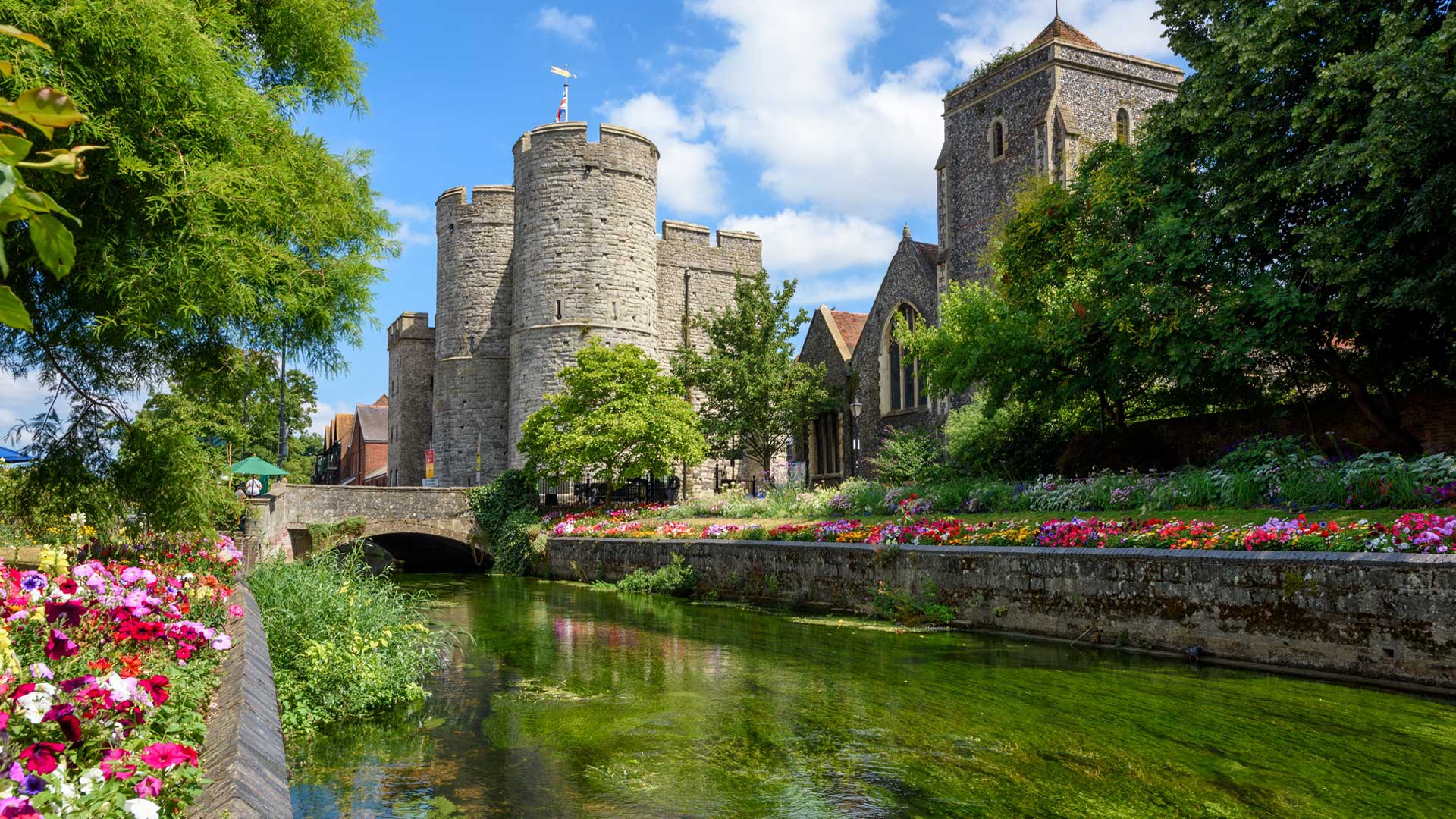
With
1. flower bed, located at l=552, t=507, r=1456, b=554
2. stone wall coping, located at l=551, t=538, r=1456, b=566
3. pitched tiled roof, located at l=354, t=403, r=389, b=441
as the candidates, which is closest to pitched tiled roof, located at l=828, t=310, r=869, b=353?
flower bed, located at l=552, t=507, r=1456, b=554

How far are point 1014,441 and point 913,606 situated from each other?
8.55m

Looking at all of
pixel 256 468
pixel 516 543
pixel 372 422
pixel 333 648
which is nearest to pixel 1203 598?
pixel 333 648

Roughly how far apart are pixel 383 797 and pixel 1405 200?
11.2 metres

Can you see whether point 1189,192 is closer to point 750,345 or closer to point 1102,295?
point 1102,295

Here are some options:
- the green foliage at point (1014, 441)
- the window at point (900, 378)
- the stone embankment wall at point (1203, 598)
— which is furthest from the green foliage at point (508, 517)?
the stone embankment wall at point (1203, 598)

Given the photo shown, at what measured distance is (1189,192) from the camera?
13.4 meters

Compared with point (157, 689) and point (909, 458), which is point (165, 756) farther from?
point (909, 458)

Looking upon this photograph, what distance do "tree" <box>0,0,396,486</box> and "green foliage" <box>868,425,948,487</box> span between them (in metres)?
14.3

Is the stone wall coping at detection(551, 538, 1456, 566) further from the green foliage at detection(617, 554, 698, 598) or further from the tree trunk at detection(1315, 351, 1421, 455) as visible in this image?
the tree trunk at detection(1315, 351, 1421, 455)

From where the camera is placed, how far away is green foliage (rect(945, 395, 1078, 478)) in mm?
19266

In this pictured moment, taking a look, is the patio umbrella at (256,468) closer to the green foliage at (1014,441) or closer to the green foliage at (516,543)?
the green foliage at (516,543)

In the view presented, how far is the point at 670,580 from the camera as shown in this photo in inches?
695

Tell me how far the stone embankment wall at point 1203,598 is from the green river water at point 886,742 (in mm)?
428

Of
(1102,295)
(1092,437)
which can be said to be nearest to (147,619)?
(1102,295)
